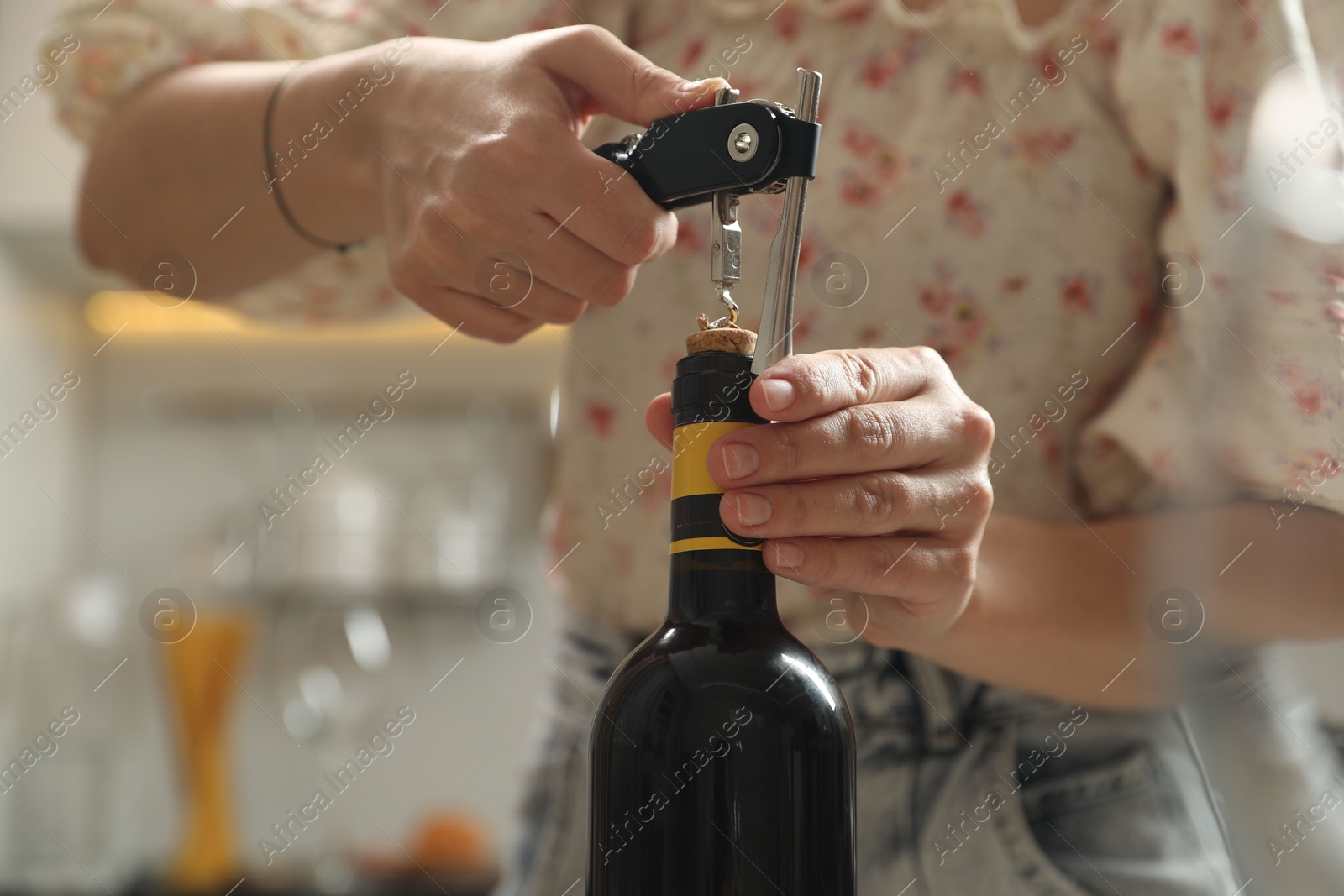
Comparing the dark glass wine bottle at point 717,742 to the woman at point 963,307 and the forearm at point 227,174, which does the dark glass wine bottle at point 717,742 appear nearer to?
the woman at point 963,307

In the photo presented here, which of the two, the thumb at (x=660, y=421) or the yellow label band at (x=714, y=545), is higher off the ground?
the yellow label band at (x=714, y=545)

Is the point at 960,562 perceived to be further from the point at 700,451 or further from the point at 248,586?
the point at 248,586

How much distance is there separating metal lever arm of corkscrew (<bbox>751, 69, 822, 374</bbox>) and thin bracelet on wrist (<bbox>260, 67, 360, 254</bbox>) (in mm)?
309

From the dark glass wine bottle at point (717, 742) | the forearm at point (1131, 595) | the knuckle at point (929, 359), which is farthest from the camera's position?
the forearm at point (1131, 595)

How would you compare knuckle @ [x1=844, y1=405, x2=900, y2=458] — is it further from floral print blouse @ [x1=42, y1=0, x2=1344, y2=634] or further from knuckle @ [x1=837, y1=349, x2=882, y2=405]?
floral print blouse @ [x1=42, y1=0, x2=1344, y2=634]

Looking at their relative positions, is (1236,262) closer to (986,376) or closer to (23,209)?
(986,376)

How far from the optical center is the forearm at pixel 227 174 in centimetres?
54

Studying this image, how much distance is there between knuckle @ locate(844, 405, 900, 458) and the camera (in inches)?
15.5

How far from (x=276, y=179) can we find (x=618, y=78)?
248 millimetres

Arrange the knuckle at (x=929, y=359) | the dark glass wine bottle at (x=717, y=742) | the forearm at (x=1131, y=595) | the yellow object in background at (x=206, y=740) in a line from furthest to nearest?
the yellow object in background at (x=206, y=740)
the forearm at (x=1131, y=595)
the knuckle at (x=929, y=359)
the dark glass wine bottle at (x=717, y=742)

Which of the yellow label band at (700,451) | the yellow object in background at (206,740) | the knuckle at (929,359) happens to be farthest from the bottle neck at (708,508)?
the yellow object in background at (206,740)

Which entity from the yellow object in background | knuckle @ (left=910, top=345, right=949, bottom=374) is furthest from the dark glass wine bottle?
the yellow object in background

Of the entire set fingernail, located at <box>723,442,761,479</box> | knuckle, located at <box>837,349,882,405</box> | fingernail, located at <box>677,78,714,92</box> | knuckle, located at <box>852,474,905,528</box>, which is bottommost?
knuckle, located at <box>852,474,905,528</box>

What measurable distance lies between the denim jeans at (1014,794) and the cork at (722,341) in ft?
1.02
